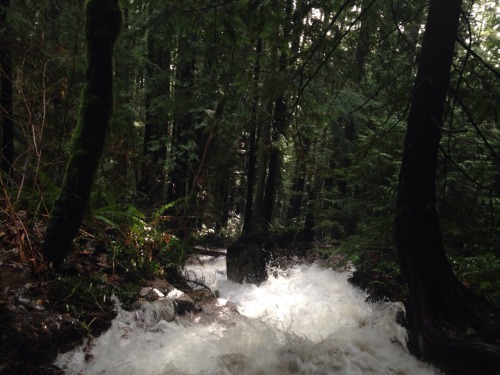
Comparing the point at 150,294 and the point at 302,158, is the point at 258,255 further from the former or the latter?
the point at 150,294

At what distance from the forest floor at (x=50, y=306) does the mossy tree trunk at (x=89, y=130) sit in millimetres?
378

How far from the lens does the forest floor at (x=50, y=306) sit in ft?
11.3

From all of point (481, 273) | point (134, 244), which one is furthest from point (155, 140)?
point (481, 273)

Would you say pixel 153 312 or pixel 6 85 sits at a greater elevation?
pixel 6 85

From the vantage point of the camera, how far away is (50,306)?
160 inches

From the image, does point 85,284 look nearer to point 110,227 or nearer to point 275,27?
point 110,227

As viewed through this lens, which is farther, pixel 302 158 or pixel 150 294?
pixel 302 158

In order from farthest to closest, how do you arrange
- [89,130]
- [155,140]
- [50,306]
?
1. [155,140]
2. [89,130]
3. [50,306]

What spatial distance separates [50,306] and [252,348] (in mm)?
2560

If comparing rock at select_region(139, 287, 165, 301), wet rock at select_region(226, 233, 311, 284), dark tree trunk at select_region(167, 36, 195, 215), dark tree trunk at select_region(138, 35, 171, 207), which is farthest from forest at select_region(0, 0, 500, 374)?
dark tree trunk at select_region(167, 36, 195, 215)

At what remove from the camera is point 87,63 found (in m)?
4.33

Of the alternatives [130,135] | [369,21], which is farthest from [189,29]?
[130,135]

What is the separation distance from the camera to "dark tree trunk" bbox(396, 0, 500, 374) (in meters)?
4.00

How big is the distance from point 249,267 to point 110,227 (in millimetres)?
6340
